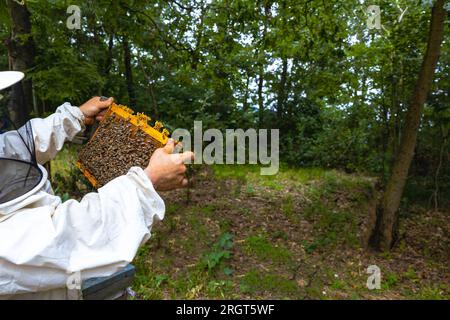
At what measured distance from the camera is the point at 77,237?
1.13m

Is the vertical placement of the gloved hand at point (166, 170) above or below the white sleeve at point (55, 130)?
below

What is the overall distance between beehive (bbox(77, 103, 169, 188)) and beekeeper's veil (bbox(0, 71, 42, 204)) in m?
0.39

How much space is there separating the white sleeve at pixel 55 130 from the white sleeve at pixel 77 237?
0.68m

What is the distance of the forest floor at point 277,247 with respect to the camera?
361 cm

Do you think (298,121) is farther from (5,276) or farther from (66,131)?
(5,276)

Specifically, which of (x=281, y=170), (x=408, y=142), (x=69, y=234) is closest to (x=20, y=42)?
(x=69, y=234)

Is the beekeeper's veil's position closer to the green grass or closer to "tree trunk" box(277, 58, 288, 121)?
the green grass

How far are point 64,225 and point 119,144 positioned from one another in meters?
0.65

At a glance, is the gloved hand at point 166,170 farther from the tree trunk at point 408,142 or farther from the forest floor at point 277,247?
the tree trunk at point 408,142

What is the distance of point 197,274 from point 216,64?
2.38 meters

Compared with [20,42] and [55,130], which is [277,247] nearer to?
[55,130]

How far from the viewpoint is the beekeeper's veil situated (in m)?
1.12

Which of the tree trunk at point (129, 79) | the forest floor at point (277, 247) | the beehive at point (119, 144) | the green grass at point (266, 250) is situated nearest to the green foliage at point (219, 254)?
the forest floor at point (277, 247)

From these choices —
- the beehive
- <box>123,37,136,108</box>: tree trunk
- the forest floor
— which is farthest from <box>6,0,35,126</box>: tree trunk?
<box>123,37,136,108</box>: tree trunk
